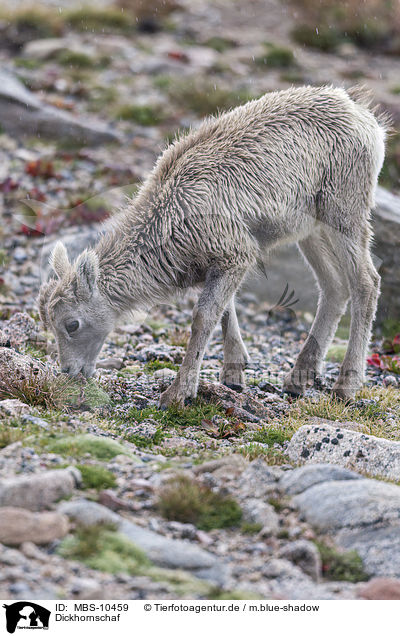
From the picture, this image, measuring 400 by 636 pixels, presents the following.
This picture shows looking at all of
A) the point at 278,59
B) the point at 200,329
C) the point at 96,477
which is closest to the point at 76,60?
the point at 278,59

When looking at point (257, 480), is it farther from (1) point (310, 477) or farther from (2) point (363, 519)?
(2) point (363, 519)

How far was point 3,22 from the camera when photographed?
26000 millimetres

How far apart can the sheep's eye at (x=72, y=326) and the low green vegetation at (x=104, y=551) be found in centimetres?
378

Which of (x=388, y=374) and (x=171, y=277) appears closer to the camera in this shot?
(x=171, y=277)

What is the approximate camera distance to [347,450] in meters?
7.84

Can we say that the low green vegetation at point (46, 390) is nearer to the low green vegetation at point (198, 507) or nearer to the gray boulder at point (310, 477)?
the low green vegetation at point (198, 507)

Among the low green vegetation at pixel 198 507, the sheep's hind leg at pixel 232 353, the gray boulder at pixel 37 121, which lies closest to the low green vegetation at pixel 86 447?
the low green vegetation at pixel 198 507

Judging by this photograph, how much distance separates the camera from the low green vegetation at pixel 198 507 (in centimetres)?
608

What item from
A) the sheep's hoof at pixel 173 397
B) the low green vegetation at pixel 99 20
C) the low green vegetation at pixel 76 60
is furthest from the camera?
the low green vegetation at pixel 99 20

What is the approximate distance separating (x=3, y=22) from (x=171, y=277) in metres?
20.2

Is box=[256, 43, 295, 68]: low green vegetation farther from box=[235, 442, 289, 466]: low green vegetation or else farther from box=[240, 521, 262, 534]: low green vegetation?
box=[240, 521, 262, 534]: low green vegetation

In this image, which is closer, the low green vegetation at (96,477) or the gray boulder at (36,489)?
the gray boulder at (36,489)
